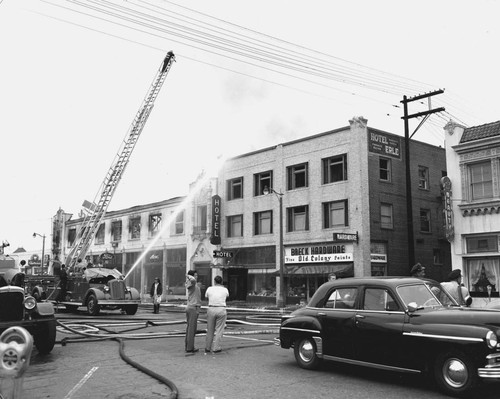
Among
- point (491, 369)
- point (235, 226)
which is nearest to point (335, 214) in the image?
point (235, 226)

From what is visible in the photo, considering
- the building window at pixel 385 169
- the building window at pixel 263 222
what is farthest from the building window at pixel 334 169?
the building window at pixel 263 222

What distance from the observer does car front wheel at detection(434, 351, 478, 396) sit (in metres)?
6.68

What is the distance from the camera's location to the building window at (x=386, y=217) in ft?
97.1

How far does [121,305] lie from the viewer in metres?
22.2

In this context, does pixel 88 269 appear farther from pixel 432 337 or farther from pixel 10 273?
pixel 432 337

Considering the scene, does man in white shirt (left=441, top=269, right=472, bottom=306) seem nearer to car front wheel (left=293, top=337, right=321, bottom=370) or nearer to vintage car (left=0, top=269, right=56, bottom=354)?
car front wheel (left=293, top=337, right=321, bottom=370)

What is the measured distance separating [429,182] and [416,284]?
2584cm

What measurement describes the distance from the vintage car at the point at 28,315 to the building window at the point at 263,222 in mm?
23607

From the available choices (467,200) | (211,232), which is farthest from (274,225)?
(467,200)

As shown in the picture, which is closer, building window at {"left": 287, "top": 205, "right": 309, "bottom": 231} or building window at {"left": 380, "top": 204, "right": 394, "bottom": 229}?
building window at {"left": 380, "top": 204, "right": 394, "bottom": 229}

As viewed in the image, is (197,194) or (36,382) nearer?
(36,382)

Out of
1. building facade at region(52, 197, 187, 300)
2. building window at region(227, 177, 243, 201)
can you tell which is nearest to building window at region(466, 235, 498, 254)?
building window at region(227, 177, 243, 201)

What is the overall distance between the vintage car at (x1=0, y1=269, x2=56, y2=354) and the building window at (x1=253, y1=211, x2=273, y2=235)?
77.5 feet

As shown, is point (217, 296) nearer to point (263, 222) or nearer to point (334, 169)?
point (334, 169)
